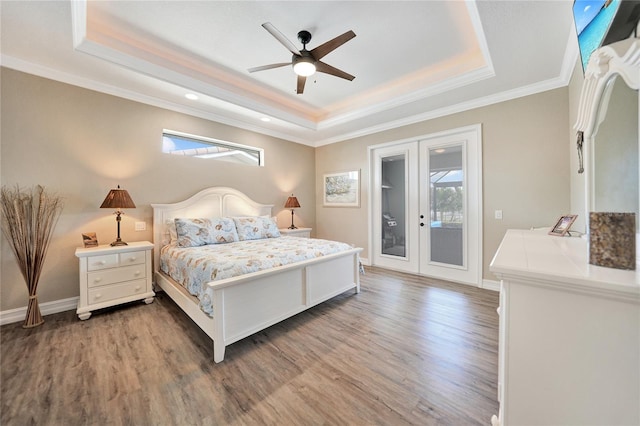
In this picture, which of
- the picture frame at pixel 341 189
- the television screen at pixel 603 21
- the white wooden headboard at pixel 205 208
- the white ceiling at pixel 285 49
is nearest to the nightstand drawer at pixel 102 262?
the white wooden headboard at pixel 205 208

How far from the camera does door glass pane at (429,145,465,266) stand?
3646 mm

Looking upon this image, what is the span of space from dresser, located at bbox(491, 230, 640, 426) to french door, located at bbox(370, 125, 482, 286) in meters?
2.86

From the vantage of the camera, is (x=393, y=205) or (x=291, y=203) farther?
(x=291, y=203)

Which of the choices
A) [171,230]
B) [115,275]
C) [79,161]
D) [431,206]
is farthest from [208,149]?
[431,206]

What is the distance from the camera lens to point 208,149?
3980 mm


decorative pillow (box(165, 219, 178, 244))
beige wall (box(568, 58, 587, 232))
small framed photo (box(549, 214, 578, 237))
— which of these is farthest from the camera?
decorative pillow (box(165, 219, 178, 244))

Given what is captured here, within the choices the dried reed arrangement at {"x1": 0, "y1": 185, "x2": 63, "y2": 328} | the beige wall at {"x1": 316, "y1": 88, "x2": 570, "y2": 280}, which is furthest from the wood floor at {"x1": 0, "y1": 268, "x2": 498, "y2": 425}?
the beige wall at {"x1": 316, "y1": 88, "x2": 570, "y2": 280}

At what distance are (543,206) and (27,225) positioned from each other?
19.0 feet

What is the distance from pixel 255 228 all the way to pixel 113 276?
5.74 feet

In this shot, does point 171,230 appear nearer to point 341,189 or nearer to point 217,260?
point 217,260

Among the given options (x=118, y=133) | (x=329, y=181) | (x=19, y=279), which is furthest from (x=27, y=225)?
(x=329, y=181)

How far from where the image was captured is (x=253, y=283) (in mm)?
2137

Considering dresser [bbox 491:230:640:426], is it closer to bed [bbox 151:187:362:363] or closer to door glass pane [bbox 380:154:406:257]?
bed [bbox 151:187:362:363]

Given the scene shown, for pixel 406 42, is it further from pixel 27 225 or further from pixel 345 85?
pixel 27 225
